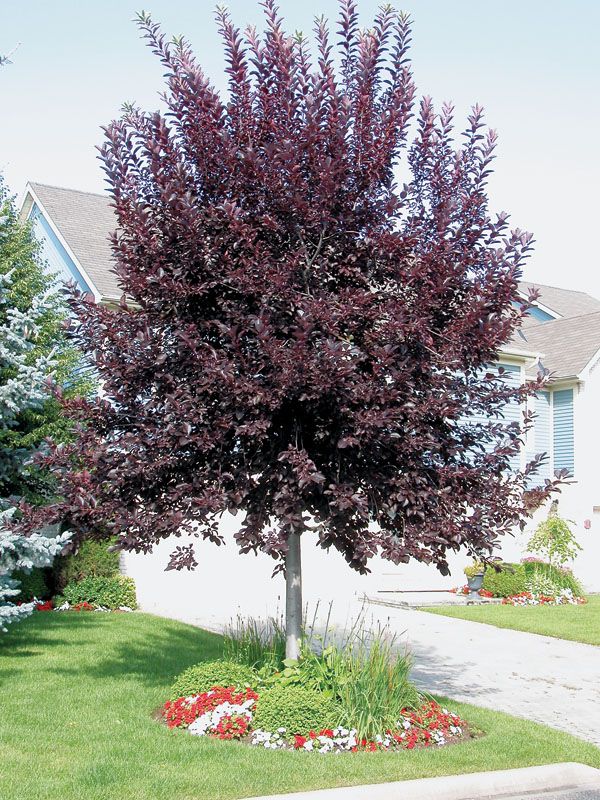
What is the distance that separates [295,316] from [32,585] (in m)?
9.14

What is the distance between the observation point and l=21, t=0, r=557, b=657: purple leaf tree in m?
6.43

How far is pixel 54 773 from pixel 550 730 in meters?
4.00

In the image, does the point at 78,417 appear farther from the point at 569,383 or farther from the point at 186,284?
the point at 569,383

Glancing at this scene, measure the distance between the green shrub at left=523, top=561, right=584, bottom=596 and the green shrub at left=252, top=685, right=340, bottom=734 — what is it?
11.2 m

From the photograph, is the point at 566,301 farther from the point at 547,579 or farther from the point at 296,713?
the point at 296,713

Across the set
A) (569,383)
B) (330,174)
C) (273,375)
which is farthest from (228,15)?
(569,383)

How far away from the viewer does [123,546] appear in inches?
260

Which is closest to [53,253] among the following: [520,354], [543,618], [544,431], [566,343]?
Answer: [520,354]

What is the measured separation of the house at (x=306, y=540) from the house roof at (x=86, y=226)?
0.08 ft

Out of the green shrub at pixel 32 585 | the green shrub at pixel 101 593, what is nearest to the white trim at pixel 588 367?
the green shrub at pixel 101 593

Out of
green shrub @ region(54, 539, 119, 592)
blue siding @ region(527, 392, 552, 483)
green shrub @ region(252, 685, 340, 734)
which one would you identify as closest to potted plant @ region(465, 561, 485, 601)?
blue siding @ region(527, 392, 552, 483)

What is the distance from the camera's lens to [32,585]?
1397 centimetres

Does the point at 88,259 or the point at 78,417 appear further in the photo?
the point at 88,259

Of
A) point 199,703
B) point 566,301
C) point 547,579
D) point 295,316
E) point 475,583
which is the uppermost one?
point 566,301
